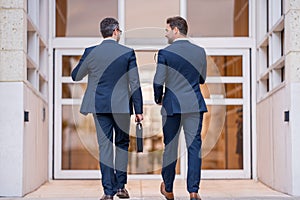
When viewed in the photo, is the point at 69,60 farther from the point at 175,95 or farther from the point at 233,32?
the point at 175,95

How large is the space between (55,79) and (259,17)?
294cm

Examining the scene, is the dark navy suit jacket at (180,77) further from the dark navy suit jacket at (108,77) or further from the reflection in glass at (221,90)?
the reflection in glass at (221,90)

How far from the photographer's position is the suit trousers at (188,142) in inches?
231

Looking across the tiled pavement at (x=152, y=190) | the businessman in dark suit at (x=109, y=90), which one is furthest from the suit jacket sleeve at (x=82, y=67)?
the tiled pavement at (x=152, y=190)

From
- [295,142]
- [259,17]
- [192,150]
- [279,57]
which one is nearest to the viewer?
[192,150]

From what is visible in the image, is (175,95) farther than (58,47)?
No

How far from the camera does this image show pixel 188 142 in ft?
19.5

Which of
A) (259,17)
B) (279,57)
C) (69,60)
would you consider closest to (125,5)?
(69,60)

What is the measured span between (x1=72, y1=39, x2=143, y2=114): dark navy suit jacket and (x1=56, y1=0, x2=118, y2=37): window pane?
11.6ft

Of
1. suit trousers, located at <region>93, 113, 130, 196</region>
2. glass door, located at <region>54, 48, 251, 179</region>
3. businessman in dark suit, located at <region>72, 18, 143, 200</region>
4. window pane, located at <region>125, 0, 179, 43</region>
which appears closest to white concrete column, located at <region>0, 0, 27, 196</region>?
businessman in dark suit, located at <region>72, 18, 143, 200</region>

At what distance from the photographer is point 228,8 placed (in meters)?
9.80

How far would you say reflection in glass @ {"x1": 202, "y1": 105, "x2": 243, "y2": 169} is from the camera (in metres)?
9.71

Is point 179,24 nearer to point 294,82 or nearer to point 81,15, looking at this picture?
point 294,82

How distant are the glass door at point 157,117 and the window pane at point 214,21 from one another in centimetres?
27
